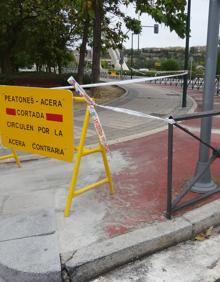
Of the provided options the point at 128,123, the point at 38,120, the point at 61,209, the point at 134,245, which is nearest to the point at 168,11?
the point at 128,123

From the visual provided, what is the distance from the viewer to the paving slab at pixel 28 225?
3.88 m

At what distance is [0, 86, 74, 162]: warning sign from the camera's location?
4.48 metres

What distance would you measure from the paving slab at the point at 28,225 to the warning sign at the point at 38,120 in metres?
0.67

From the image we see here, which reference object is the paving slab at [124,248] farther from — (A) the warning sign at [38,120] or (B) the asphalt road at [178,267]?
(A) the warning sign at [38,120]

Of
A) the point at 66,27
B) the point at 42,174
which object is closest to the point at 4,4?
the point at 66,27

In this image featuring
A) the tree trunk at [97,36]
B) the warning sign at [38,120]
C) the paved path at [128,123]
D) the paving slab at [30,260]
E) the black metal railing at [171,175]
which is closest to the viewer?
the paving slab at [30,260]

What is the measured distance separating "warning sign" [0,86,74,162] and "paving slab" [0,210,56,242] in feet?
2.20

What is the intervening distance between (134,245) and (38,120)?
193cm

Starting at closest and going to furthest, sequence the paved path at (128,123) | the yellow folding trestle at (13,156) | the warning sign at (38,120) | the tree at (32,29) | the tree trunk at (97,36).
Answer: the warning sign at (38,120) < the yellow folding trestle at (13,156) < the paved path at (128,123) < the tree trunk at (97,36) < the tree at (32,29)

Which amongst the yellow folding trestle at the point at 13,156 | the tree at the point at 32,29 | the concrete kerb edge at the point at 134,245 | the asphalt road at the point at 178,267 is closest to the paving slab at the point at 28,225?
the concrete kerb edge at the point at 134,245

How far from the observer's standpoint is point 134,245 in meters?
3.66

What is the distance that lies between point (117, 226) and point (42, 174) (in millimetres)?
2266

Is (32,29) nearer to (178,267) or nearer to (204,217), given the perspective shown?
(204,217)

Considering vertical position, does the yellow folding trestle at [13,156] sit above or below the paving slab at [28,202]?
above
